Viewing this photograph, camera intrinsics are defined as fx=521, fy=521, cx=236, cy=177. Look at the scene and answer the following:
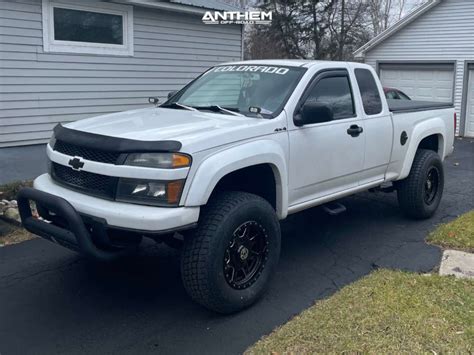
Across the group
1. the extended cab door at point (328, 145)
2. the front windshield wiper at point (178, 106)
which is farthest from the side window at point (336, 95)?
the front windshield wiper at point (178, 106)

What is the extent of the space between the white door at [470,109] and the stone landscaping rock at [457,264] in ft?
42.8

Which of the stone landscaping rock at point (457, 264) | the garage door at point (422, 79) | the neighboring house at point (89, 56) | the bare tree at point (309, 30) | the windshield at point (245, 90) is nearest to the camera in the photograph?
the windshield at point (245, 90)

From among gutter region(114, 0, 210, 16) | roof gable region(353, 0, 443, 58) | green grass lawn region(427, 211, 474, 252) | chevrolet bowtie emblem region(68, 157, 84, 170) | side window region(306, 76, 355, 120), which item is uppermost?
roof gable region(353, 0, 443, 58)

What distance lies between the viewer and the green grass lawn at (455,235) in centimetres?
569

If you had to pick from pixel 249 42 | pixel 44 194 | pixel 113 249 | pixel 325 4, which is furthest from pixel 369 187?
pixel 249 42

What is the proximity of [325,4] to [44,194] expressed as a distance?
74.1 ft

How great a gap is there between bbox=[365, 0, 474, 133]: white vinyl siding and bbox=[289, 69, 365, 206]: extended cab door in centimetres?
1318

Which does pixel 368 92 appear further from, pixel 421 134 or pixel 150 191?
pixel 150 191

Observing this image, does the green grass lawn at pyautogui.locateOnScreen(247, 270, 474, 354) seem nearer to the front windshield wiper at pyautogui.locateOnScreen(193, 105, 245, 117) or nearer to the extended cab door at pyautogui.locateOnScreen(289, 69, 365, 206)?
the extended cab door at pyautogui.locateOnScreen(289, 69, 365, 206)

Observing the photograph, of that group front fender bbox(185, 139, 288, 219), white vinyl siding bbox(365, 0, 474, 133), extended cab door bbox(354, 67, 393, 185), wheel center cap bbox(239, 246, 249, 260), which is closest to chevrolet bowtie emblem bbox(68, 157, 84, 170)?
front fender bbox(185, 139, 288, 219)

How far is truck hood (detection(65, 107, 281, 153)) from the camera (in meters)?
3.82

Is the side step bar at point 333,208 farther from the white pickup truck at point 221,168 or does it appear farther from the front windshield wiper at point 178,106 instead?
the front windshield wiper at point 178,106

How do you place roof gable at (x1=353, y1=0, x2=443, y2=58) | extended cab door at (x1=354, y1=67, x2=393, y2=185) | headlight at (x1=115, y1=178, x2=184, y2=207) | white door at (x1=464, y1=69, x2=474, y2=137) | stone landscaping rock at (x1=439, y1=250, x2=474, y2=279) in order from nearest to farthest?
headlight at (x1=115, y1=178, x2=184, y2=207) → stone landscaping rock at (x1=439, y1=250, x2=474, y2=279) → extended cab door at (x1=354, y1=67, x2=393, y2=185) → white door at (x1=464, y1=69, x2=474, y2=137) → roof gable at (x1=353, y1=0, x2=443, y2=58)

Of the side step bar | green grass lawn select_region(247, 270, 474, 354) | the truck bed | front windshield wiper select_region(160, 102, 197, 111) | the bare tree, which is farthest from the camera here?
the bare tree
